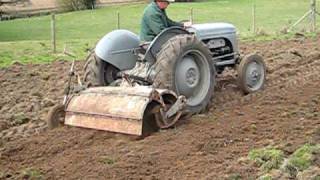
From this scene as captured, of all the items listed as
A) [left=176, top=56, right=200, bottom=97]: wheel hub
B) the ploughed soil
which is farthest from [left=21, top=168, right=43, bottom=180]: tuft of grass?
[left=176, top=56, right=200, bottom=97]: wheel hub

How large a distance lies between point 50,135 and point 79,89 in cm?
83

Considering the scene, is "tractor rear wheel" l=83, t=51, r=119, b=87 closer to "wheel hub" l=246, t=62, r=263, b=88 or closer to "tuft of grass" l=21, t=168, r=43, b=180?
"wheel hub" l=246, t=62, r=263, b=88

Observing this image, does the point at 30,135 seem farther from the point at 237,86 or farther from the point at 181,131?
the point at 237,86

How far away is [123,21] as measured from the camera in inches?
1556

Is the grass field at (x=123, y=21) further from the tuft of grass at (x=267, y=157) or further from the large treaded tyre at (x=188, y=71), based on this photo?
the tuft of grass at (x=267, y=157)

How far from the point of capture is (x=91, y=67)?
9.77 metres

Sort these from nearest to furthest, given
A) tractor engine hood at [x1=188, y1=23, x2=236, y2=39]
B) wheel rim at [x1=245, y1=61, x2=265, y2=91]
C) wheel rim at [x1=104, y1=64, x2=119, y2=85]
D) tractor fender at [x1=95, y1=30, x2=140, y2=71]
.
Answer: tractor fender at [x1=95, y1=30, x2=140, y2=71], wheel rim at [x1=104, y1=64, x2=119, y2=85], tractor engine hood at [x1=188, y1=23, x2=236, y2=39], wheel rim at [x1=245, y1=61, x2=265, y2=91]

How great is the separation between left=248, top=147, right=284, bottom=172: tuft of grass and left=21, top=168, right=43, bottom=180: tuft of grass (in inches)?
88.0

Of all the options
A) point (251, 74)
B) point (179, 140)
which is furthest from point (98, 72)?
point (251, 74)

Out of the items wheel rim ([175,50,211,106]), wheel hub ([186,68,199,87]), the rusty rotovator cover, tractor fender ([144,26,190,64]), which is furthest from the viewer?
wheel hub ([186,68,199,87])

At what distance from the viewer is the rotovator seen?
27.4 feet

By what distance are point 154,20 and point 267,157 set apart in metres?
3.08

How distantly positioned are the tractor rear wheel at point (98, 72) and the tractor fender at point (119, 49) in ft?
0.57

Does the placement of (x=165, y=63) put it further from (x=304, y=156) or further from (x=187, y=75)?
(x=304, y=156)
